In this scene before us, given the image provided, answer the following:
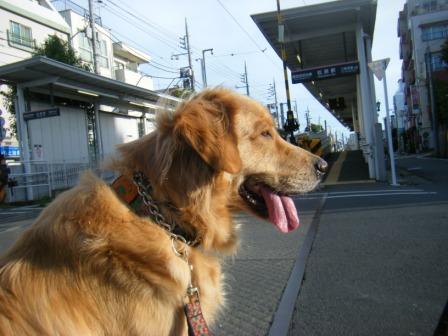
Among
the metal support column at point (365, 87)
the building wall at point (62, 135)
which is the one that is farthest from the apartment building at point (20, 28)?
the metal support column at point (365, 87)

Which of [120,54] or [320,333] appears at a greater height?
[120,54]

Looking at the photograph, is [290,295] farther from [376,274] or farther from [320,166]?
[320,166]

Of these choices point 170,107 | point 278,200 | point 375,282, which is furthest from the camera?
point 375,282

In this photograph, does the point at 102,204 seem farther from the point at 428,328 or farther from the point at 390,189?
the point at 390,189

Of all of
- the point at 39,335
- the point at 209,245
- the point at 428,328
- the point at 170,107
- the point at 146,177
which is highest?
the point at 170,107

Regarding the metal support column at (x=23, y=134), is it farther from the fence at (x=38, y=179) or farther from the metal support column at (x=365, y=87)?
the metal support column at (x=365, y=87)

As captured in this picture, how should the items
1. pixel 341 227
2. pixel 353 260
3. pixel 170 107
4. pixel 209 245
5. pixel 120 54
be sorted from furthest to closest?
pixel 120 54
pixel 341 227
pixel 353 260
pixel 170 107
pixel 209 245

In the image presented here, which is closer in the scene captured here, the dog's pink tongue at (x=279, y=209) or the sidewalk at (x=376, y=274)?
the dog's pink tongue at (x=279, y=209)

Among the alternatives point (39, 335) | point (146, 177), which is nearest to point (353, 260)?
point (146, 177)

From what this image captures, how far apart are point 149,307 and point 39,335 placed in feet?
1.48

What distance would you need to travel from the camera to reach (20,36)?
3077 centimetres

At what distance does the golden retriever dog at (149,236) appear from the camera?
1803 mm

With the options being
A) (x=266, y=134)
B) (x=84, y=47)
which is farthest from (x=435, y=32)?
(x=266, y=134)

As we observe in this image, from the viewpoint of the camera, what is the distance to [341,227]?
709 centimetres
